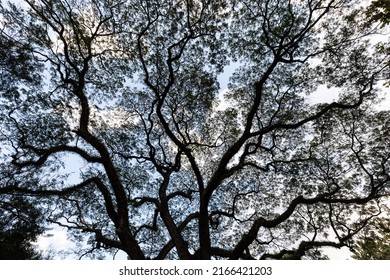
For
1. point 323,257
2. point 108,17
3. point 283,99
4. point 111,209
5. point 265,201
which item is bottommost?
point 323,257

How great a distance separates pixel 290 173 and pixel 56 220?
27.6 feet

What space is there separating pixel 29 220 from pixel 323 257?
10.2m

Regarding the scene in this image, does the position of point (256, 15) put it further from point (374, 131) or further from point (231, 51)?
point (374, 131)

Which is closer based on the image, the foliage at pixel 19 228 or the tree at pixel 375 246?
the tree at pixel 375 246

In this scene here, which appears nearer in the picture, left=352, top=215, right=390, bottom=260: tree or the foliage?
left=352, top=215, right=390, bottom=260: tree

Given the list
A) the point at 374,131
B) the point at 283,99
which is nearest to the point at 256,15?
the point at 283,99

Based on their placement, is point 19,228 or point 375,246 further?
point 19,228

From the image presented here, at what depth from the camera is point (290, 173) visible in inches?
380

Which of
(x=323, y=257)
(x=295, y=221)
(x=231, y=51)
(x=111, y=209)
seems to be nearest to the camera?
(x=111, y=209)

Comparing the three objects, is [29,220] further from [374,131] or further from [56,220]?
[374,131]

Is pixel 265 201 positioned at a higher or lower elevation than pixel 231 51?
lower

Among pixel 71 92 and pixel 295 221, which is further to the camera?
pixel 295 221

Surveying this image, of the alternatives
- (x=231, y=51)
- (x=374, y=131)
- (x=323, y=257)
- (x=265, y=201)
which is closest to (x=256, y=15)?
(x=231, y=51)

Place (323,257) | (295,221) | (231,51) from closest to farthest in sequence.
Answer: (231,51) → (323,257) → (295,221)
